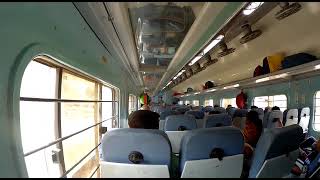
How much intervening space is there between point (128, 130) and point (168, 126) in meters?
2.44

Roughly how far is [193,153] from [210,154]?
0.44 ft

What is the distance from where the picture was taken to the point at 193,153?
2.22 metres

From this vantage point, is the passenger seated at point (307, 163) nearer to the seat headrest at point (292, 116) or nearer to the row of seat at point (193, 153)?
the seat headrest at point (292, 116)

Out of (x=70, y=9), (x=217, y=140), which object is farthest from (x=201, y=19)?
(x=217, y=140)

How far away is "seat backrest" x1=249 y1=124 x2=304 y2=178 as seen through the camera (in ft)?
7.04

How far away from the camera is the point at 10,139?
1.45m

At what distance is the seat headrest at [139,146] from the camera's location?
2.10 m

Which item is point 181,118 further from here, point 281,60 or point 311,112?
point 311,112

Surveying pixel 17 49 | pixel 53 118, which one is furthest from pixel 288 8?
pixel 17 49

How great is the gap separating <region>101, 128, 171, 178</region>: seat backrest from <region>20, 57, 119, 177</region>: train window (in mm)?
468

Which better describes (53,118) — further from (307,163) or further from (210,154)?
(307,163)

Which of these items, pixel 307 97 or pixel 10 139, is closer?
pixel 10 139

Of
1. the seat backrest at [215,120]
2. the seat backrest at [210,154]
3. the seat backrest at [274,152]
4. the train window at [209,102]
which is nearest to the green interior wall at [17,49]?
the seat backrest at [210,154]

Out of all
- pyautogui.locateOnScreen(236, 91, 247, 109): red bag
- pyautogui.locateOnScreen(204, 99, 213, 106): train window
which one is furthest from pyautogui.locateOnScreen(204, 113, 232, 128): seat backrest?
pyautogui.locateOnScreen(204, 99, 213, 106): train window
